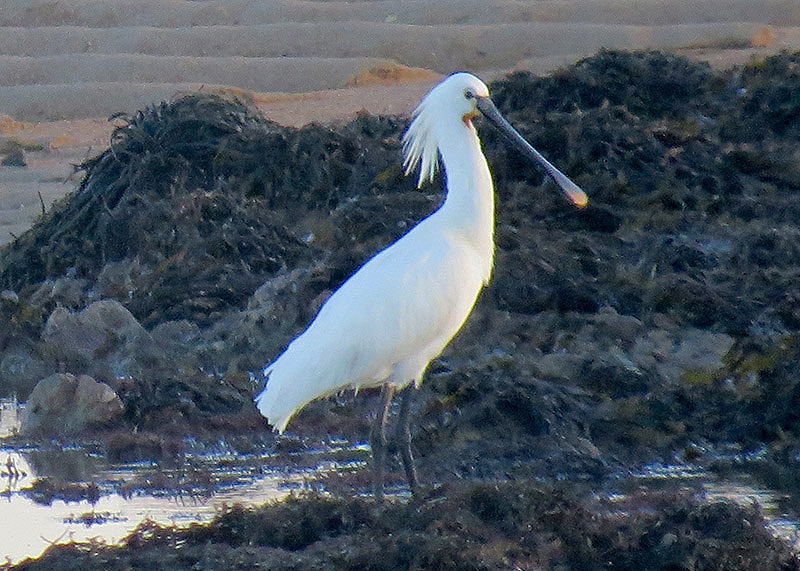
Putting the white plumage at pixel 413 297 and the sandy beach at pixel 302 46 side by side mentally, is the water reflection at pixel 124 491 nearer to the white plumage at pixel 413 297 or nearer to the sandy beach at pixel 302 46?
the white plumage at pixel 413 297

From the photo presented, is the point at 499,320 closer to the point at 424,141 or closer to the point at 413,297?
the point at 424,141

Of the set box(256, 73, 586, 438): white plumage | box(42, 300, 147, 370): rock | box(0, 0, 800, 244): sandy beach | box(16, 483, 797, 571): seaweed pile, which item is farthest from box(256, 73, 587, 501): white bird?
box(0, 0, 800, 244): sandy beach

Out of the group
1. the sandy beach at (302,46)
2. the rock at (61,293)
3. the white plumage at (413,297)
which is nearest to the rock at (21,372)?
the rock at (61,293)

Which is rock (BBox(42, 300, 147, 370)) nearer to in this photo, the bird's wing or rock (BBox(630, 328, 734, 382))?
the bird's wing

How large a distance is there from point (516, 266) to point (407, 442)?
8.35 feet

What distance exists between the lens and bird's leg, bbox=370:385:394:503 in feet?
23.6

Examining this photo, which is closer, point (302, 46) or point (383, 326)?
point (383, 326)

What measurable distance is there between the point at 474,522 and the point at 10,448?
3.36 metres

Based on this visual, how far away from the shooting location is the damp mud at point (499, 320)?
618cm

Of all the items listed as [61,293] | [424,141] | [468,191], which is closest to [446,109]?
[424,141]

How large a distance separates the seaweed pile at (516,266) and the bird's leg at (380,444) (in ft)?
1.41

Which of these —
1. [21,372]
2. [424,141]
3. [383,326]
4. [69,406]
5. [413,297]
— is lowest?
[21,372]

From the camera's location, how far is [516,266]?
9.85m

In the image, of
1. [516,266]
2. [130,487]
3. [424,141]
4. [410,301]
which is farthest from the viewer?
[516,266]
